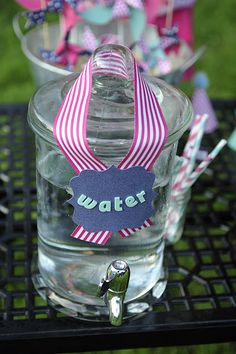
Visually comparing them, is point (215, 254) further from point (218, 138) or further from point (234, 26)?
point (234, 26)

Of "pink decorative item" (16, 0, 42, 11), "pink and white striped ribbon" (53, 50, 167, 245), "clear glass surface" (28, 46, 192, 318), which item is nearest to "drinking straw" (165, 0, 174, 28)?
"pink decorative item" (16, 0, 42, 11)

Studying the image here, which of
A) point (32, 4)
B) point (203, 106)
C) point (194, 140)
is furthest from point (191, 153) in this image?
point (32, 4)

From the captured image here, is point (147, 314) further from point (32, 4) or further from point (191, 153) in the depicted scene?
point (32, 4)

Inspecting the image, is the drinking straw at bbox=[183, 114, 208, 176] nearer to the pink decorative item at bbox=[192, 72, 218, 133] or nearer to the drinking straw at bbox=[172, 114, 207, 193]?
the drinking straw at bbox=[172, 114, 207, 193]

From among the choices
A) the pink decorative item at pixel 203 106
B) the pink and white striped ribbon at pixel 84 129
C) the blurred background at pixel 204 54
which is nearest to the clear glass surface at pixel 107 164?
the pink and white striped ribbon at pixel 84 129

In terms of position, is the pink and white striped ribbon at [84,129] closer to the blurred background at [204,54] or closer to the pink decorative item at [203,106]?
the pink decorative item at [203,106]

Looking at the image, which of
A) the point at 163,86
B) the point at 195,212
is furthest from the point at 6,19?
the point at 163,86
